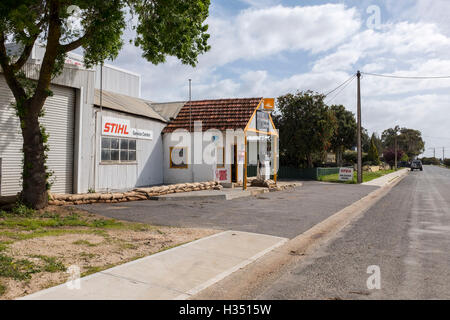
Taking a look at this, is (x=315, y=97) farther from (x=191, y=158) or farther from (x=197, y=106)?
(x=191, y=158)

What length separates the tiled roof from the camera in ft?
66.3

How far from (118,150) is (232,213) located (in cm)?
789

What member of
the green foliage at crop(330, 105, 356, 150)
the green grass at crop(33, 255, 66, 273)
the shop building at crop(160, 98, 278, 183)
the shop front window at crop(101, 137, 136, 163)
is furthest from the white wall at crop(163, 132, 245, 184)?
the green foliage at crop(330, 105, 356, 150)

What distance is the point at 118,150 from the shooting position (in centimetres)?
1716

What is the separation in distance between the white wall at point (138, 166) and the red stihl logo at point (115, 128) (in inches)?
15.7

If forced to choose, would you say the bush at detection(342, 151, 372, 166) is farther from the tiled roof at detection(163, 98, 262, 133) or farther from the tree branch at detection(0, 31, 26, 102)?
the tree branch at detection(0, 31, 26, 102)

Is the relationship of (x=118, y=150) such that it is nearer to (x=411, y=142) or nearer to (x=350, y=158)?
(x=350, y=158)

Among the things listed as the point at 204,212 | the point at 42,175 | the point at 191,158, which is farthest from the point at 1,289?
the point at 191,158

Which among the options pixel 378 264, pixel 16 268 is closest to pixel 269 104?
pixel 378 264

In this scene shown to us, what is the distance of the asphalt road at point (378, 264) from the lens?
191 inches

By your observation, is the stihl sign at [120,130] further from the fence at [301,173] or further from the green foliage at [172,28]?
the fence at [301,173]
